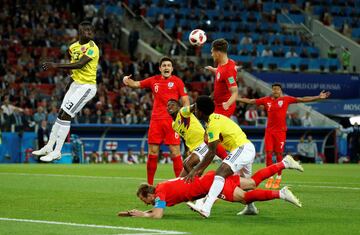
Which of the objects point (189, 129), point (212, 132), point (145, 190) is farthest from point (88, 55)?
point (212, 132)

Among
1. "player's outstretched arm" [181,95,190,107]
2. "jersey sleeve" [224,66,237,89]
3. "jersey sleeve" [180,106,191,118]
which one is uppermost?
"jersey sleeve" [224,66,237,89]

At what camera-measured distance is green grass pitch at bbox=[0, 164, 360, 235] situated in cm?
1194

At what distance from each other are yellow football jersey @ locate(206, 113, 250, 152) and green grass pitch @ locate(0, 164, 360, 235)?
120 cm

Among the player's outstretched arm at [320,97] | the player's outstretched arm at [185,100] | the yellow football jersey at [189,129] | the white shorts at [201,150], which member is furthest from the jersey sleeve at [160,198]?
the player's outstretched arm at [320,97]

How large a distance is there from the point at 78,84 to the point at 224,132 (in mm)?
4609

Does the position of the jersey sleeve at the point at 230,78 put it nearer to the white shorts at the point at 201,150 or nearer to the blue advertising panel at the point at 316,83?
the white shorts at the point at 201,150

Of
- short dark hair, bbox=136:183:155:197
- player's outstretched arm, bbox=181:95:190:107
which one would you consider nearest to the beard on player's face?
player's outstretched arm, bbox=181:95:190:107

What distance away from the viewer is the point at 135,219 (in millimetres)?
13172

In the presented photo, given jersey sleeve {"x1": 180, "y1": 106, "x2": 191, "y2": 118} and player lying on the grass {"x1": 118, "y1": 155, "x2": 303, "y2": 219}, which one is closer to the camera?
player lying on the grass {"x1": 118, "y1": 155, "x2": 303, "y2": 219}

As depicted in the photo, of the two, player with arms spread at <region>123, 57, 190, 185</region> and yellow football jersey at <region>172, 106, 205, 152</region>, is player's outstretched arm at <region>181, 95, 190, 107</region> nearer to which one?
player with arms spread at <region>123, 57, 190, 185</region>

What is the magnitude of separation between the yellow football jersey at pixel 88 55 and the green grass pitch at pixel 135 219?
7.85ft

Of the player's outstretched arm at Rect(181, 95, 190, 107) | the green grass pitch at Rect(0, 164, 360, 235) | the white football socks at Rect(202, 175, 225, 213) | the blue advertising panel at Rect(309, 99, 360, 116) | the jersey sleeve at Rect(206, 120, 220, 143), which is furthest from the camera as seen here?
the blue advertising panel at Rect(309, 99, 360, 116)

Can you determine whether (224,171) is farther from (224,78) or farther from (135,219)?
(224,78)

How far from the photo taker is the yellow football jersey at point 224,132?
13.7 m
